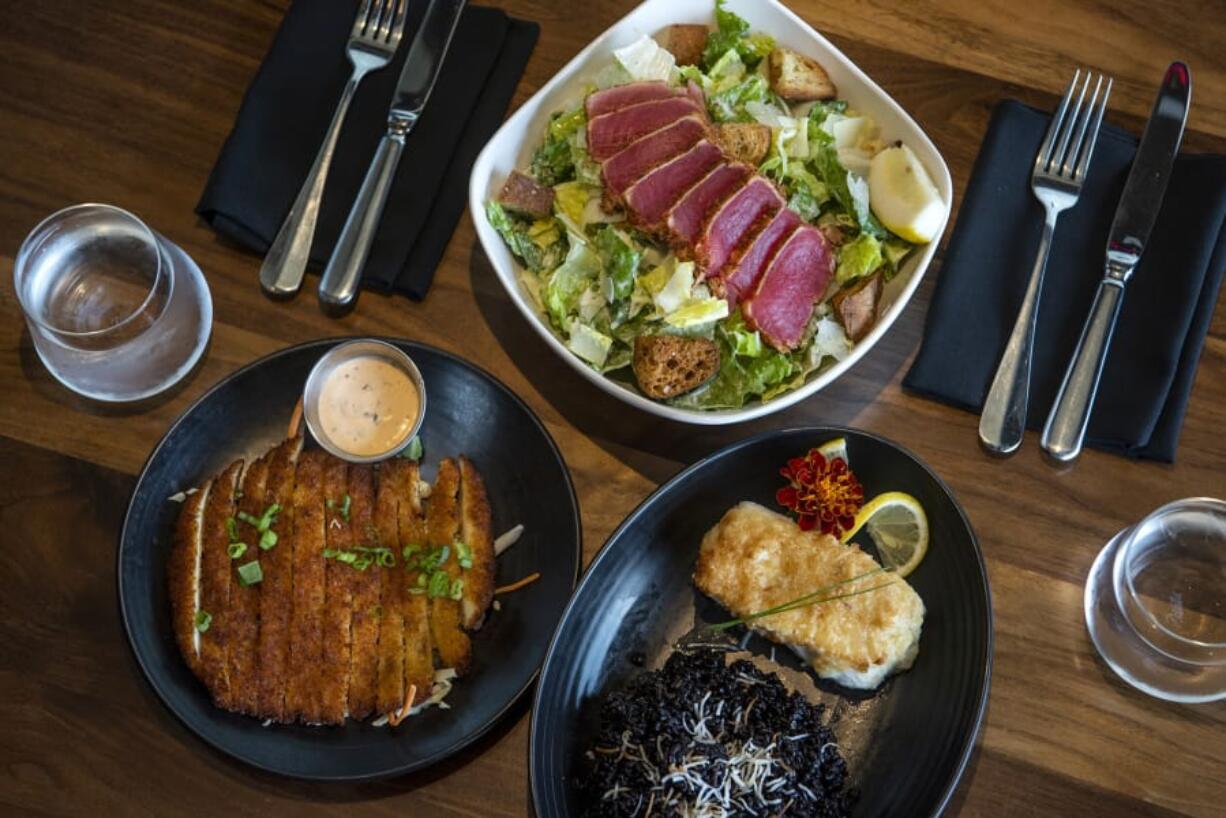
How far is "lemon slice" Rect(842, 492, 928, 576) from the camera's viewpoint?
2.74 m

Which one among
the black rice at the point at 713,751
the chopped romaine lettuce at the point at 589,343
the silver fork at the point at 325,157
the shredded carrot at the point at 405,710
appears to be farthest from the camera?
the silver fork at the point at 325,157

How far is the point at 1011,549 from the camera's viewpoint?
9.29ft

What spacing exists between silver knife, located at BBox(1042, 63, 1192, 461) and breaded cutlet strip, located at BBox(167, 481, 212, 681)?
80.6 inches

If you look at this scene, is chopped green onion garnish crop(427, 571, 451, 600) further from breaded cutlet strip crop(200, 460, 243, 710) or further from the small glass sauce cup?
breaded cutlet strip crop(200, 460, 243, 710)

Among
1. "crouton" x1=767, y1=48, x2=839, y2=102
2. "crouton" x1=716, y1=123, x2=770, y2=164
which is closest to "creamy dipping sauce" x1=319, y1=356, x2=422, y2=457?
"crouton" x1=716, y1=123, x2=770, y2=164

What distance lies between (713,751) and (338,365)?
127cm

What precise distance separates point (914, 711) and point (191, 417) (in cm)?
185

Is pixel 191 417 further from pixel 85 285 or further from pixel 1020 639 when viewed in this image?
pixel 1020 639

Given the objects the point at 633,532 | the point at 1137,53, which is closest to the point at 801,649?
the point at 633,532

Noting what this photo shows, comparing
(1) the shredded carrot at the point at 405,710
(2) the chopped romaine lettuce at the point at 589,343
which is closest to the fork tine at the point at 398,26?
(2) the chopped romaine lettuce at the point at 589,343

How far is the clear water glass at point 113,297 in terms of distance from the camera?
285 centimetres

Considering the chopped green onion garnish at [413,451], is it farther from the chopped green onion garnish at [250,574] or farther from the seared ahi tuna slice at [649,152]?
the seared ahi tuna slice at [649,152]

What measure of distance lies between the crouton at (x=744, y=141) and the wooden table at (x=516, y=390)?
0.50m

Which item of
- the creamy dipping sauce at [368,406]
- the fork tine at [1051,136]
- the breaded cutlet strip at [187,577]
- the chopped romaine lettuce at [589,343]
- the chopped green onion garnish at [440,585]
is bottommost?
the breaded cutlet strip at [187,577]
